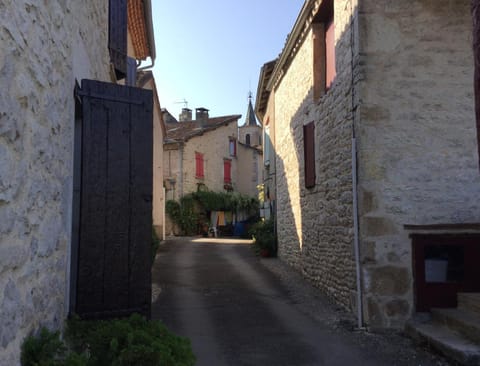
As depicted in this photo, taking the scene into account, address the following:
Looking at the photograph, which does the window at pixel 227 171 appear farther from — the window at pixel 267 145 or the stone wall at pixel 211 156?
the window at pixel 267 145

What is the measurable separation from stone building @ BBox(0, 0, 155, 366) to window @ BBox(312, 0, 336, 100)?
5014mm

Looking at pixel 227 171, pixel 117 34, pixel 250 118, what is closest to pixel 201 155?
pixel 227 171

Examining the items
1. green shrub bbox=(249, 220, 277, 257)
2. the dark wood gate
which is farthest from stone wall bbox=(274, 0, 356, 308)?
the dark wood gate

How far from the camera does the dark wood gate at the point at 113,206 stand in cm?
339

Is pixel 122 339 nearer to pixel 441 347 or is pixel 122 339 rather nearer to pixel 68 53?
pixel 68 53

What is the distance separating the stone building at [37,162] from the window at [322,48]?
5014 millimetres

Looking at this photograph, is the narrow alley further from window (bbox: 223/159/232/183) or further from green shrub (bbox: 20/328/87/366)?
window (bbox: 223/159/232/183)

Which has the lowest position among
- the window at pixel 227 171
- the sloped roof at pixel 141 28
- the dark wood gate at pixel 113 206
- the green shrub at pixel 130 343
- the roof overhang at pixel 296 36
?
the green shrub at pixel 130 343

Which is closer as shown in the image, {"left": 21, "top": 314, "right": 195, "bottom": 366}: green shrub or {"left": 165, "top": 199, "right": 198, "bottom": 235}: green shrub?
{"left": 21, "top": 314, "right": 195, "bottom": 366}: green shrub

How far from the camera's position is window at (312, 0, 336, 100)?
313 inches

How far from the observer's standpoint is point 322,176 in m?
7.92

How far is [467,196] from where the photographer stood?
5926mm

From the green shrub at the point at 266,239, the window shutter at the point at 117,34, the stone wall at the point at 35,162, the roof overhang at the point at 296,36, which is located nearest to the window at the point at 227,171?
the green shrub at the point at 266,239

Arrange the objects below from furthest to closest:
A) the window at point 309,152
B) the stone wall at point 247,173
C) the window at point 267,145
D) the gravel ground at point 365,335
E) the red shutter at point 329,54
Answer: the stone wall at point 247,173 → the window at point 267,145 → the window at point 309,152 → the red shutter at point 329,54 → the gravel ground at point 365,335
